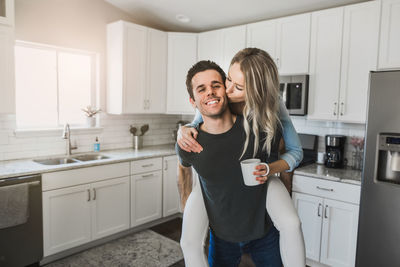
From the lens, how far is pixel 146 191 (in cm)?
354

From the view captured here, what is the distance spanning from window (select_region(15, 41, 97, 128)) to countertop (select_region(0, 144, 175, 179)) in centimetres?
50

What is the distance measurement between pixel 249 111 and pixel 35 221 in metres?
2.27

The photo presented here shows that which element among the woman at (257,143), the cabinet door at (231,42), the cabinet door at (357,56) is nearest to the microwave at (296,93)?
the cabinet door at (357,56)

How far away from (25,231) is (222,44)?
2893 mm

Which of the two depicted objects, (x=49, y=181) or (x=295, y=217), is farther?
(x=49, y=181)

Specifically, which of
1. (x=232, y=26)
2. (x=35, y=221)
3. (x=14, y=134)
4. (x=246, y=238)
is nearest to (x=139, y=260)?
(x=35, y=221)

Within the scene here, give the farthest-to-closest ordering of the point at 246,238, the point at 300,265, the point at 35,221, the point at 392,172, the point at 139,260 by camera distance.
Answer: the point at 139,260
the point at 35,221
the point at 392,172
the point at 246,238
the point at 300,265

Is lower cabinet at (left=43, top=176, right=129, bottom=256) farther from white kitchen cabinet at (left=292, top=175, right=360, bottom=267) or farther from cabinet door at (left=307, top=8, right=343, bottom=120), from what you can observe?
cabinet door at (left=307, top=8, right=343, bottom=120)

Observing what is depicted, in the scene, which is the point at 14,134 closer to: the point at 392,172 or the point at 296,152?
the point at 296,152

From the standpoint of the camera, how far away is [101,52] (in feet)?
12.1

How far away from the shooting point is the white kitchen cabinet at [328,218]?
260cm

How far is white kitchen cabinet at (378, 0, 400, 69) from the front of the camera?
2611 millimetres

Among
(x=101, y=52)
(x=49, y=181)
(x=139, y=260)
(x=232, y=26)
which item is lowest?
(x=139, y=260)

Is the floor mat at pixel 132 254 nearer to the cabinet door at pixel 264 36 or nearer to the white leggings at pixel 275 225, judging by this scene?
the white leggings at pixel 275 225
